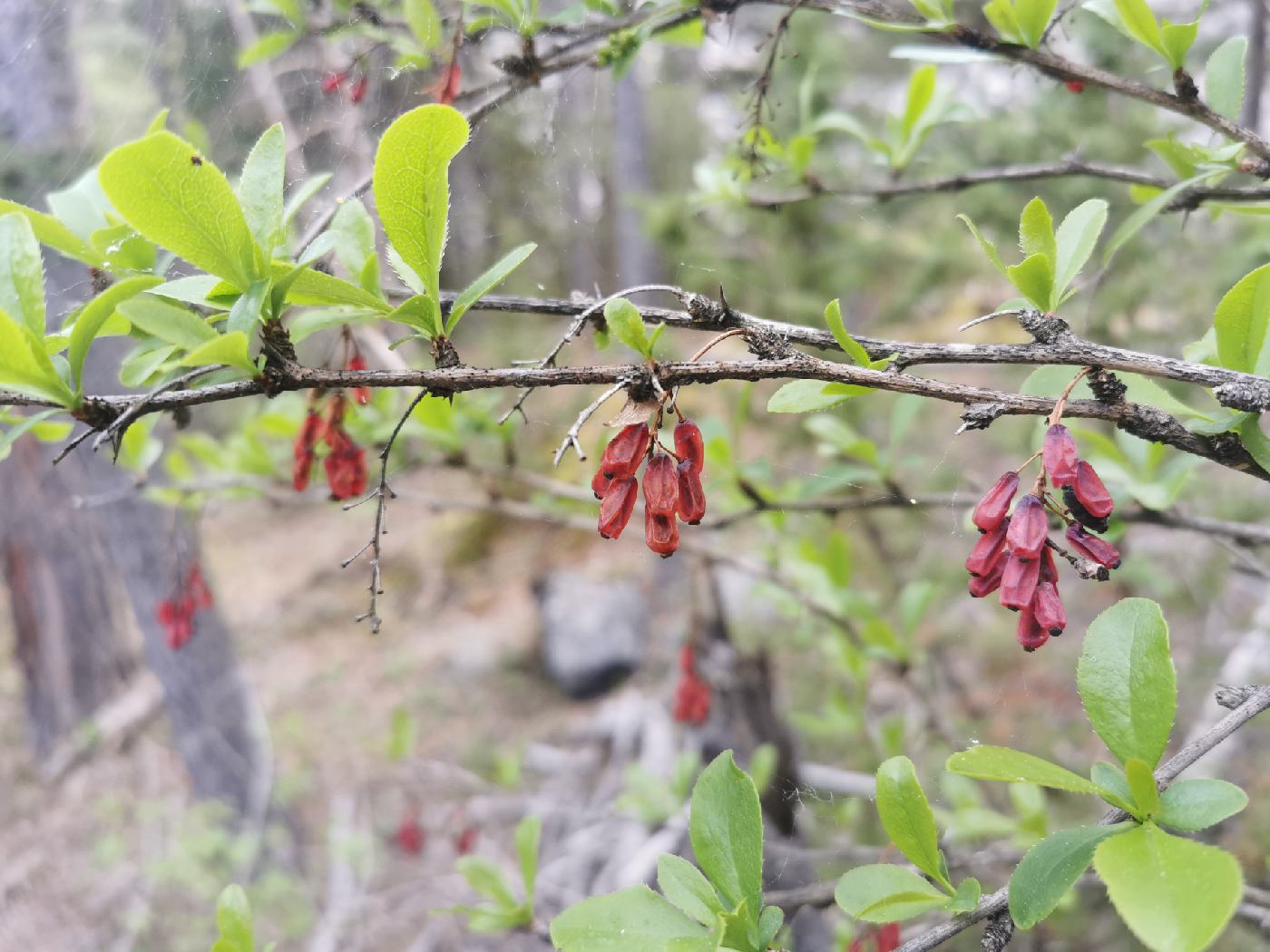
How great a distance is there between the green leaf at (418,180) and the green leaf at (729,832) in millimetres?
597

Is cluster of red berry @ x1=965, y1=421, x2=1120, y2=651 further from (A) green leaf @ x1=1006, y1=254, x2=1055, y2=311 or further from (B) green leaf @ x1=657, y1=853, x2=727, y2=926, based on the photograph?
(B) green leaf @ x1=657, y1=853, x2=727, y2=926

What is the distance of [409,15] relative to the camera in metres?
1.41

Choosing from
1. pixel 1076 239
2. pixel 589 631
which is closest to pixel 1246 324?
pixel 1076 239

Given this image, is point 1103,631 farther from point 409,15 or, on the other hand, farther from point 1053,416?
point 409,15

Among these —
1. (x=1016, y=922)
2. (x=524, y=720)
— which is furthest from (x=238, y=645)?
(x=1016, y=922)

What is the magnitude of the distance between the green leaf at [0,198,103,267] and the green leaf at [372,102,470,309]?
0.43m

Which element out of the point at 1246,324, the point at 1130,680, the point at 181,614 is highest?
the point at 1246,324

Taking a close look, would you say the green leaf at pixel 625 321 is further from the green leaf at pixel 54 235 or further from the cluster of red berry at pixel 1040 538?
the green leaf at pixel 54 235

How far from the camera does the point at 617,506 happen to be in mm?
907

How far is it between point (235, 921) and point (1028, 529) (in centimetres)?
102

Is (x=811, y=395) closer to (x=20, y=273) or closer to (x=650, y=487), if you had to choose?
(x=650, y=487)

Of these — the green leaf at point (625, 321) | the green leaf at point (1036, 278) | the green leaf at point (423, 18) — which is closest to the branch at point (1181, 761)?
the green leaf at point (1036, 278)

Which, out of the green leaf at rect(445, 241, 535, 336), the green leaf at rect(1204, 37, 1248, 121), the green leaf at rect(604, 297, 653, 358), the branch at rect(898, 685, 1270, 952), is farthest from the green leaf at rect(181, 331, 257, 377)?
the green leaf at rect(1204, 37, 1248, 121)

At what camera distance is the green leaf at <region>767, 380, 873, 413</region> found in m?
0.87
